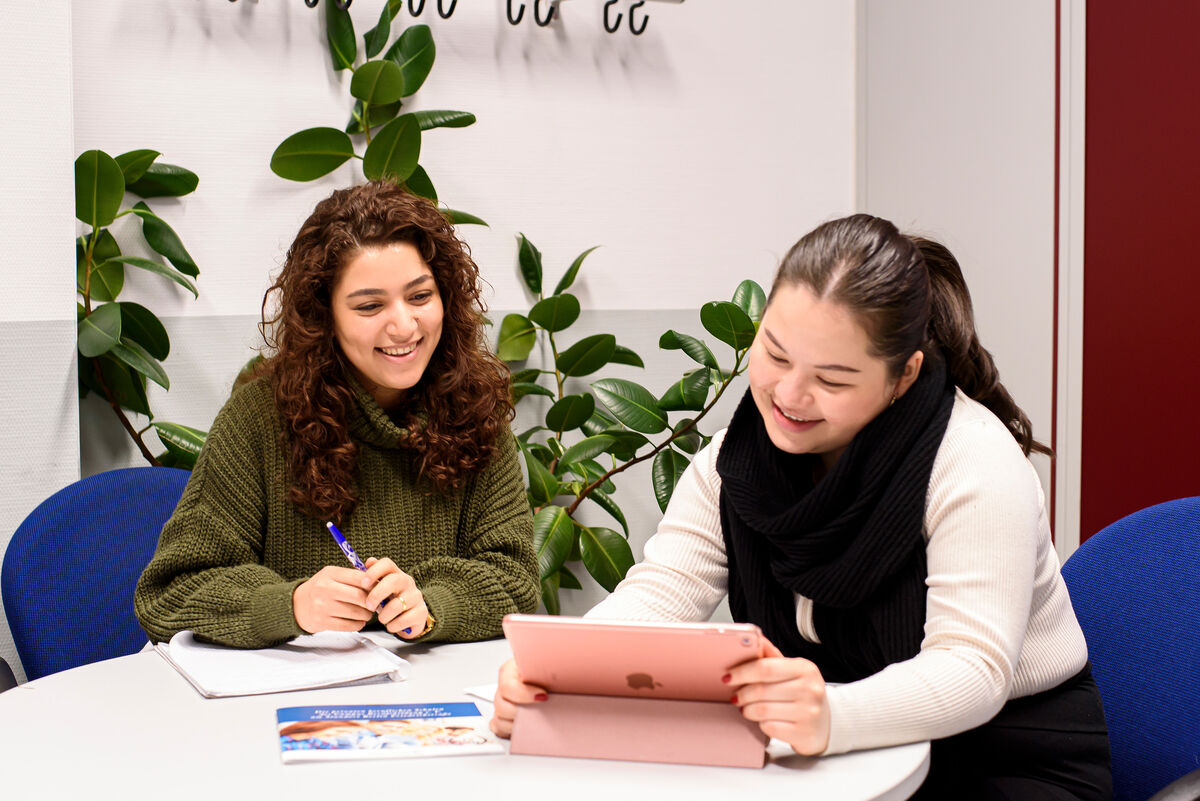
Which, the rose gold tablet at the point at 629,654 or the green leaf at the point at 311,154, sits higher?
the green leaf at the point at 311,154

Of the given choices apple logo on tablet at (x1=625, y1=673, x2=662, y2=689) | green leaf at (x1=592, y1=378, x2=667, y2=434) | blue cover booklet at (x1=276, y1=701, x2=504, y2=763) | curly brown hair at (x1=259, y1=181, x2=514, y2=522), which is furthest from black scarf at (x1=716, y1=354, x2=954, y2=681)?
green leaf at (x1=592, y1=378, x2=667, y2=434)

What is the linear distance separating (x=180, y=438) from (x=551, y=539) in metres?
0.90

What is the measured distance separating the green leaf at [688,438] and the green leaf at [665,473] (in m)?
0.08

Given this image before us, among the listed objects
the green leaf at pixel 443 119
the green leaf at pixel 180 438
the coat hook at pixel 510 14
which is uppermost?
the coat hook at pixel 510 14

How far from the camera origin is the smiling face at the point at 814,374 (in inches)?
53.5

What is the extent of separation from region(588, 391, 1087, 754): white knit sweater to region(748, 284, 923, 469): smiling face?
0.11m

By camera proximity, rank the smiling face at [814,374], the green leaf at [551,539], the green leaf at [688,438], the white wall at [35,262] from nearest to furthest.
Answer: the smiling face at [814,374]
the white wall at [35,262]
the green leaf at [551,539]
the green leaf at [688,438]

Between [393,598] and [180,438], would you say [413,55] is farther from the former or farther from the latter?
[393,598]

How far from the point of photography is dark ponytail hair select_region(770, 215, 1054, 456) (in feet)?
4.46

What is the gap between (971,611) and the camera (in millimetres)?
1295

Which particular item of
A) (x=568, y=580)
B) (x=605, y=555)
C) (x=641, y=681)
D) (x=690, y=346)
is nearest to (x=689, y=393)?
(x=690, y=346)

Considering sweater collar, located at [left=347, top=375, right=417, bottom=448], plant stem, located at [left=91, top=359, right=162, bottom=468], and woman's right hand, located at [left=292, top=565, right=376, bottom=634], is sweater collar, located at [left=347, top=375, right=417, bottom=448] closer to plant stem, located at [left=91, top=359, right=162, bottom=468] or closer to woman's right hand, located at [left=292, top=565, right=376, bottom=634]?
woman's right hand, located at [left=292, top=565, right=376, bottom=634]

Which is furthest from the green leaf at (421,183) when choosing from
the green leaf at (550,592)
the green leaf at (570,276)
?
the green leaf at (550,592)

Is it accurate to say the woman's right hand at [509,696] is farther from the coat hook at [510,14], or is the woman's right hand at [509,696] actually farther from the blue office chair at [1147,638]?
the coat hook at [510,14]
